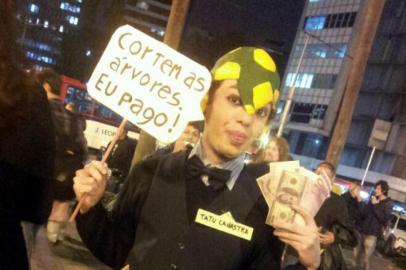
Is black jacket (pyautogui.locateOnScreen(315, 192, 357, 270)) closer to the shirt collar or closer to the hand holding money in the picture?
the shirt collar

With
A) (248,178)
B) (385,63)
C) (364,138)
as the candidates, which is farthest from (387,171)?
(248,178)

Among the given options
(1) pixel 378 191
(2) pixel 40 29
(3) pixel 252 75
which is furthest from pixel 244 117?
(2) pixel 40 29

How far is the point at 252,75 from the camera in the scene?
2.15 m

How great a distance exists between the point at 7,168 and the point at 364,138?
4524 cm

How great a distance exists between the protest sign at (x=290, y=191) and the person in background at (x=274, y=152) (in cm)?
274

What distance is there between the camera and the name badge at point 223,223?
6.54 ft

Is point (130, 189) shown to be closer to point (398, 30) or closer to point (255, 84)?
point (255, 84)

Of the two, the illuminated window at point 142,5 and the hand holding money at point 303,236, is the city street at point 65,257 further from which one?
the illuminated window at point 142,5

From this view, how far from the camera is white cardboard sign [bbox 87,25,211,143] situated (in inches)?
89.4

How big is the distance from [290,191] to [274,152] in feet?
9.91

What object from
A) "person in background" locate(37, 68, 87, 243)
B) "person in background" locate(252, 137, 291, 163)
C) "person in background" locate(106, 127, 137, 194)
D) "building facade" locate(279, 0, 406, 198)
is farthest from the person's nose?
"building facade" locate(279, 0, 406, 198)

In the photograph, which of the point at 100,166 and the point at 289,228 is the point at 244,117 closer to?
the point at 289,228

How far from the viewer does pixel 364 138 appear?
4425 cm

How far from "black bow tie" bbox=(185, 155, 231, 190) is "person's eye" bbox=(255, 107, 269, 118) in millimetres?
295
